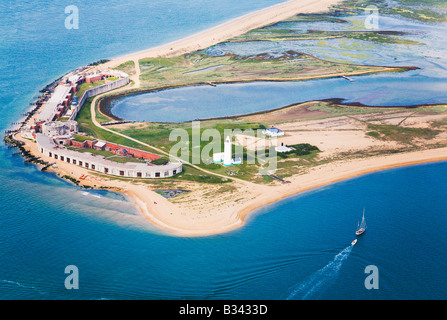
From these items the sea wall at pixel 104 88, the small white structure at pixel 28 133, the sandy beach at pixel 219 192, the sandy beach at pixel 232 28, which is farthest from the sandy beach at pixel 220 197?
the sandy beach at pixel 232 28

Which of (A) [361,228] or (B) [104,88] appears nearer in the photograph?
(A) [361,228]

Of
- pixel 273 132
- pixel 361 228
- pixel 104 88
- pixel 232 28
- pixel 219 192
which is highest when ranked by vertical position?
pixel 232 28

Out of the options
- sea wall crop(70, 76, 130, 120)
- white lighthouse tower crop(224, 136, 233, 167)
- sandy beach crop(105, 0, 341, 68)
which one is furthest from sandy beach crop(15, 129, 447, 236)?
sandy beach crop(105, 0, 341, 68)

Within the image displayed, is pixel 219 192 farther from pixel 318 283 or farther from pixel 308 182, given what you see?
pixel 318 283

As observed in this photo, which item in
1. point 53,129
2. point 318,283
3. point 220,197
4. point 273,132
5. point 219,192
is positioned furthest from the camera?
point 273,132

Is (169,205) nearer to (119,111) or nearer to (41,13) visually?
(119,111)

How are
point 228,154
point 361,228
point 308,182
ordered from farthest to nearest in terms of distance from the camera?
point 228,154
point 308,182
point 361,228

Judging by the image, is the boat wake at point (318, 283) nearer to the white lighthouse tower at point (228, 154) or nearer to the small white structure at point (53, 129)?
the white lighthouse tower at point (228, 154)

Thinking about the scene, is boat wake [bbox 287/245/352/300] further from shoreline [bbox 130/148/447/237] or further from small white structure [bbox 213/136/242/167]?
small white structure [bbox 213/136/242/167]

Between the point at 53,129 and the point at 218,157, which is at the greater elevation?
the point at 53,129

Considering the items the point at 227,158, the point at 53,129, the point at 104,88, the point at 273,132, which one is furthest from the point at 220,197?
the point at 104,88
